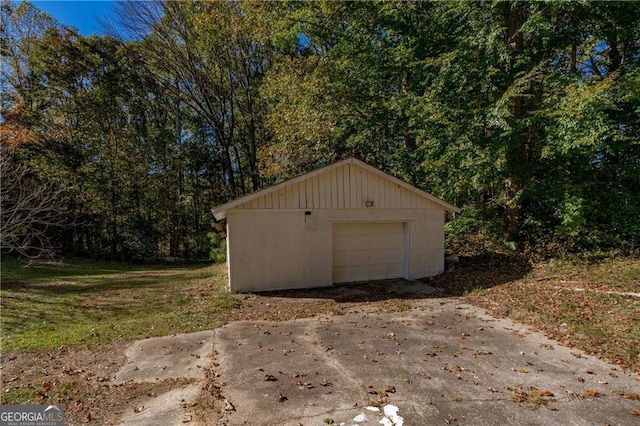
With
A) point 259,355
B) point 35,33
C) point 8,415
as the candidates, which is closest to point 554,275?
point 259,355

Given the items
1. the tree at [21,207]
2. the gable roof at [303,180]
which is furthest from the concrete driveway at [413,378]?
the tree at [21,207]

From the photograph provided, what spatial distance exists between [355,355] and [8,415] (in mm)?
4017

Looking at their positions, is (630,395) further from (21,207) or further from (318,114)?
(21,207)

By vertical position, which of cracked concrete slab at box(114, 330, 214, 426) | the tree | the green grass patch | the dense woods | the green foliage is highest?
the dense woods

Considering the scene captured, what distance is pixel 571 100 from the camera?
30.1 feet

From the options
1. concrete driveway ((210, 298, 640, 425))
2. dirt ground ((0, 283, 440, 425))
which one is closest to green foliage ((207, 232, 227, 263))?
dirt ground ((0, 283, 440, 425))

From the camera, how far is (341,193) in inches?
366

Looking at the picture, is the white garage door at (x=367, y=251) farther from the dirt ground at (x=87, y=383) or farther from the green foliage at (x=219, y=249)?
the green foliage at (x=219, y=249)

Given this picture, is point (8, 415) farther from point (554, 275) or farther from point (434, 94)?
point (434, 94)

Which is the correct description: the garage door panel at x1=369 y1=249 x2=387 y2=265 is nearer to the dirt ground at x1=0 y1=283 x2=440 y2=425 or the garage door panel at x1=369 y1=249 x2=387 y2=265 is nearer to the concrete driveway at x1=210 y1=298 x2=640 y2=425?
the dirt ground at x1=0 y1=283 x2=440 y2=425

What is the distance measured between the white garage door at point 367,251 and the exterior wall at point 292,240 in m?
0.27

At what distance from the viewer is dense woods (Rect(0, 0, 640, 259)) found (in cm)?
1027

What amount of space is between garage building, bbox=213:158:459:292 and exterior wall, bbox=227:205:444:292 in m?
0.02

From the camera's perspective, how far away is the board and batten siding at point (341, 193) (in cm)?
876
